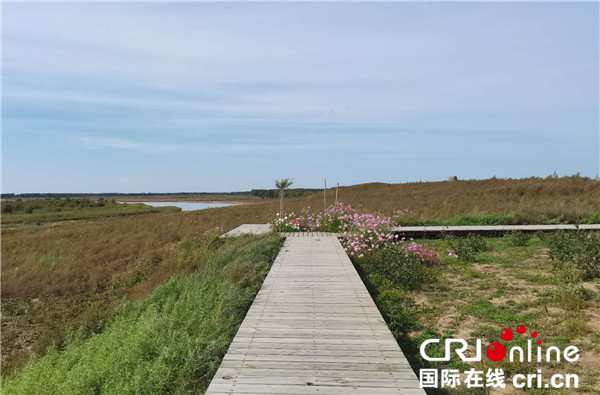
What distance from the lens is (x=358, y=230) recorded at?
11547 millimetres

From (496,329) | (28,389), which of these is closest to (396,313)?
(496,329)

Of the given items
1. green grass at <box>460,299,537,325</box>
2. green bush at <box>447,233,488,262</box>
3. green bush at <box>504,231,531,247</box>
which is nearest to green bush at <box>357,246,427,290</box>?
green grass at <box>460,299,537,325</box>

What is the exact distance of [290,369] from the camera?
372cm

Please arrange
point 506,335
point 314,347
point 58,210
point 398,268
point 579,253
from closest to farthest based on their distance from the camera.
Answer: point 314,347 → point 506,335 → point 398,268 → point 579,253 → point 58,210

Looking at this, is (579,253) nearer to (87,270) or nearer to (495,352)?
(495,352)

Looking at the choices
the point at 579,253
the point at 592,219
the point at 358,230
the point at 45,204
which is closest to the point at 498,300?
the point at 579,253

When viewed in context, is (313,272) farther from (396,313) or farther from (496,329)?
(496,329)

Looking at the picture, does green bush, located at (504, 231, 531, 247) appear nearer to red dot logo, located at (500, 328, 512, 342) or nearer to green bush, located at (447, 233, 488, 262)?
green bush, located at (447, 233, 488, 262)

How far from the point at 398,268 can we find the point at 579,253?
4.18m

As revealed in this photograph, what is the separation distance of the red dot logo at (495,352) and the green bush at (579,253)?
168 inches

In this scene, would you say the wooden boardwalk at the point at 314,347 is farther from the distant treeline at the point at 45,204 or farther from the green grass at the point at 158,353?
the distant treeline at the point at 45,204

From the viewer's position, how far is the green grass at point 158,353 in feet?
12.9

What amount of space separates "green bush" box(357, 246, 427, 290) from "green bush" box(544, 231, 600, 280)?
3.11 meters

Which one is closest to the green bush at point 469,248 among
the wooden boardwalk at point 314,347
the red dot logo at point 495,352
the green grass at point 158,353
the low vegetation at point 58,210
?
the wooden boardwalk at point 314,347
